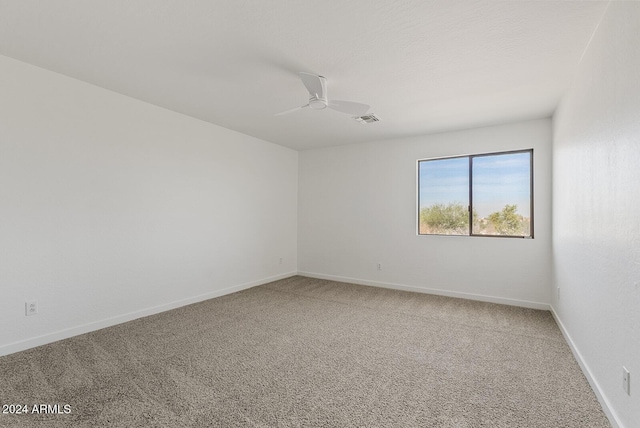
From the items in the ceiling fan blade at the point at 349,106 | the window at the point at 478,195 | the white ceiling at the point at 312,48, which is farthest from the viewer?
the window at the point at 478,195

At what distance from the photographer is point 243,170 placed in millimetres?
4828

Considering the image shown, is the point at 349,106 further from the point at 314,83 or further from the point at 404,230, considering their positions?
the point at 404,230

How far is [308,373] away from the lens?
7.51 ft

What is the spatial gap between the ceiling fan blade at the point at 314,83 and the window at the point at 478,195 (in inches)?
104

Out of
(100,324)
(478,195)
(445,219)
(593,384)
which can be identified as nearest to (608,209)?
(593,384)

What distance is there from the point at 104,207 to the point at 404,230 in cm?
402

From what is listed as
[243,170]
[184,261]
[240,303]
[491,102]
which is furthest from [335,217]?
[491,102]

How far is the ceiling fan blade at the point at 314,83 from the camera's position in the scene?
2454 mm

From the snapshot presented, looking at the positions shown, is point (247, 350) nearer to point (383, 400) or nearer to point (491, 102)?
point (383, 400)

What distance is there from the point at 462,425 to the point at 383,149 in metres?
4.06

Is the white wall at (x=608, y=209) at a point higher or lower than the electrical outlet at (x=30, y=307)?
higher

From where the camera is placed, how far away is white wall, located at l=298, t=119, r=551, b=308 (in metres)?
3.94

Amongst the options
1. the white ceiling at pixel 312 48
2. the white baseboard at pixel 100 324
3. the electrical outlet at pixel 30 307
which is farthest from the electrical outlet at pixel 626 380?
the electrical outlet at pixel 30 307

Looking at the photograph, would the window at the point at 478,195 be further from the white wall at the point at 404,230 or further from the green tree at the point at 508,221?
the white wall at the point at 404,230
